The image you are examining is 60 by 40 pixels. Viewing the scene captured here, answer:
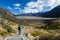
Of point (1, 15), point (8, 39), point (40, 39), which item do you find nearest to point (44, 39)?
point (40, 39)

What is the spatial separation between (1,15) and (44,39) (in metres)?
92.5

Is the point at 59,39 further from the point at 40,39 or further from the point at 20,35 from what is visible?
the point at 20,35

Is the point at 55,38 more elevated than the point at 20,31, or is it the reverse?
the point at 20,31

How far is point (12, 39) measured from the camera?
33812 mm

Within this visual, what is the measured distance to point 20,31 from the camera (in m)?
33.2

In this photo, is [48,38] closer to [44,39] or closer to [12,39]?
[44,39]

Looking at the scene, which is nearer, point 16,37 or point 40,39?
point 16,37

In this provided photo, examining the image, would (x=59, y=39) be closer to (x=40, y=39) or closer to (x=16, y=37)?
(x=40, y=39)

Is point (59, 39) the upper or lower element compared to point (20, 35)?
lower

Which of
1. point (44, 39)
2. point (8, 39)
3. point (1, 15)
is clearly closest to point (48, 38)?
point (44, 39)

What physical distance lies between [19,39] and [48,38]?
21934 mm

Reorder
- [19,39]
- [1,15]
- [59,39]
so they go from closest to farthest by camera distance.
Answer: [19,39], [59,39], [1,15]

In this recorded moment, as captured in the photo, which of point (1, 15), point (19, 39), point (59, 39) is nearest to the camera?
point (19, 39)

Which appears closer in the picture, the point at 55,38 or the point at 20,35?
the point at 20,35
